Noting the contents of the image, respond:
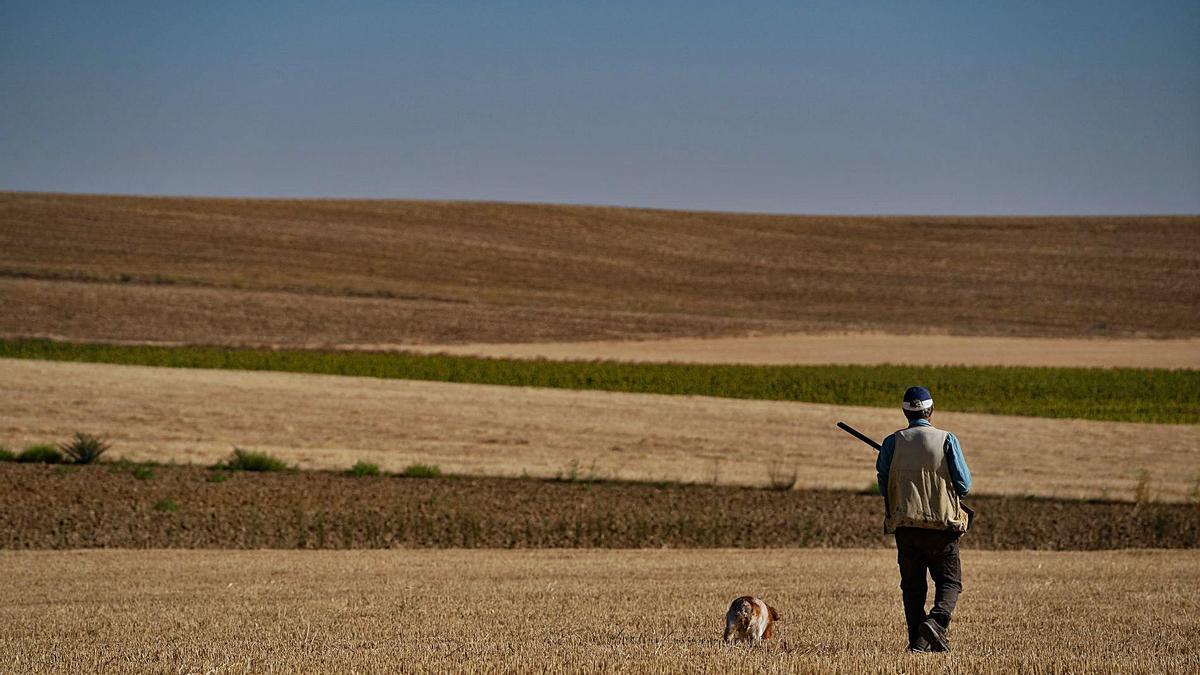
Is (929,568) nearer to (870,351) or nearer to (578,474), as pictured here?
(578,474)

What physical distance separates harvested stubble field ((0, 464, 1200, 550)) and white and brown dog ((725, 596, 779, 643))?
9.78m

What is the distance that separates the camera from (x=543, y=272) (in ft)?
227

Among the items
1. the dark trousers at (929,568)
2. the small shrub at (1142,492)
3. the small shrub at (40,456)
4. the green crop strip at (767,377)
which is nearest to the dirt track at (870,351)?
the green crop strip at (767,377)

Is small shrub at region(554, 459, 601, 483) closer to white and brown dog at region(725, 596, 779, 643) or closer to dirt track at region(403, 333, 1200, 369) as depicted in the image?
white and brown dog at region(725, 596, 779, 643)

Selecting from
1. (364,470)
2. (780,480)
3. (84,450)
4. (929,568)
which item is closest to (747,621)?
(929,568)

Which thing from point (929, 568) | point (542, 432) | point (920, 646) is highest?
point (929, 568)

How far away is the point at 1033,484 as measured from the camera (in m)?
23.5

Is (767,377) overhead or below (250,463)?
overhead

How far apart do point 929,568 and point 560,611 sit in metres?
3.99

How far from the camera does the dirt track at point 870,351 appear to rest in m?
43.5

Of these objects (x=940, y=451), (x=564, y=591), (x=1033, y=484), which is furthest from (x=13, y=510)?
(x=1033, y=484)

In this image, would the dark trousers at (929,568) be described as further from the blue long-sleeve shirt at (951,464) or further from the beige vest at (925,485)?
the blue long-sleeve shirt at (951,464)

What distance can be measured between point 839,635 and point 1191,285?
6407cm

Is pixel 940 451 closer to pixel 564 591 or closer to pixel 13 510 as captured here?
pixel 564 591
